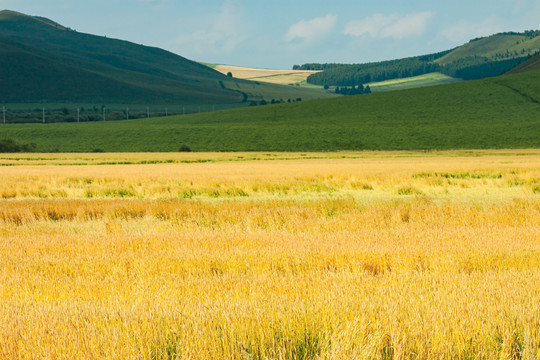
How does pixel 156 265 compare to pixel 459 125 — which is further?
pixel 459 125

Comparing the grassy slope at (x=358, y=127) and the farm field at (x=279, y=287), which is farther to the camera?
the grassy slope at (x=358, y=127)

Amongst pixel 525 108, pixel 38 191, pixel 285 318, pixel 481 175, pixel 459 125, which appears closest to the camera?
pixel 285 318

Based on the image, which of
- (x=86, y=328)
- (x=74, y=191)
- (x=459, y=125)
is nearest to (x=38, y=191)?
(x=74, y=191)

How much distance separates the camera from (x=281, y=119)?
12850 cm

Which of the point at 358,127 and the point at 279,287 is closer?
the point at 279,287

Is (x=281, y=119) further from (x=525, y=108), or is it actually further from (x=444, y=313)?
(x=444, y=313)

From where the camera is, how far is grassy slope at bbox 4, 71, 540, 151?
97.5 meters

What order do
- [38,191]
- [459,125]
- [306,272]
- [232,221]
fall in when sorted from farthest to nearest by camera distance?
[459,125] < [38,191] < [232,221] < [306,272]

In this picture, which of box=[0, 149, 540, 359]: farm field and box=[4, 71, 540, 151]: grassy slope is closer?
box=[0, 149, 540, 359]: farm field

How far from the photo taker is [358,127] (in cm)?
10906

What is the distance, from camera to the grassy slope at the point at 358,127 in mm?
97500

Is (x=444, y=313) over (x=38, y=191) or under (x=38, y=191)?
over

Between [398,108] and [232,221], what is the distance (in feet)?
387

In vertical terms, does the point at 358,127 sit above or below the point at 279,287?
above
